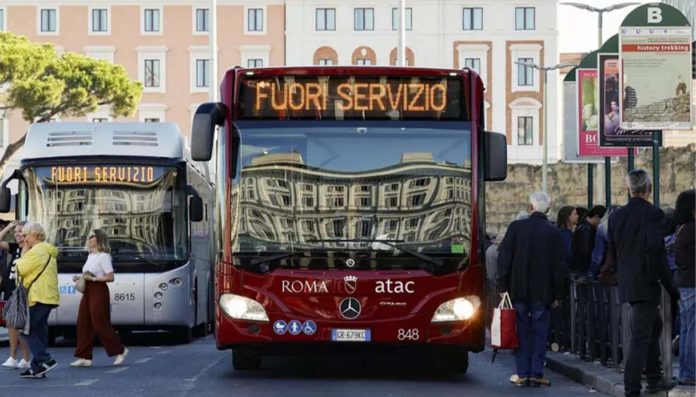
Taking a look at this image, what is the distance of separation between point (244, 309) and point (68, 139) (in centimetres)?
922

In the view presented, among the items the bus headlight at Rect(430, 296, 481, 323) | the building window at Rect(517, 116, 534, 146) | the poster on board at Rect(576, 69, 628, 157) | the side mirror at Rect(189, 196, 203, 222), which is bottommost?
the bus headlight at Rect(430, 296, 481, 323)

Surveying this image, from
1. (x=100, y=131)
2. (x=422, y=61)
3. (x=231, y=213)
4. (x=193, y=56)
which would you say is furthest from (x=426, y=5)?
(x=231, y=213)

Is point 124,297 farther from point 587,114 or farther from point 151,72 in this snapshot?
point 151,72

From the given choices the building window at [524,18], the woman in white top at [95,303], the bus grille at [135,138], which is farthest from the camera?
the building window at [524,18]

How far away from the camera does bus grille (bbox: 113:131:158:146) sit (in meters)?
24.8

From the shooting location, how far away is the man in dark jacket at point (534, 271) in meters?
15.8

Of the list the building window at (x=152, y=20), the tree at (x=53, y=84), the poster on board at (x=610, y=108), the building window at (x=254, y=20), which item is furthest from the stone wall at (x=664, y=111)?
the building window at (x=152, y=20)

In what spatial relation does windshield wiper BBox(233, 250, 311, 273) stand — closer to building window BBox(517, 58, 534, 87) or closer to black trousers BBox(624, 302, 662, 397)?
black trousers BBox(624, 302, 662, 397)

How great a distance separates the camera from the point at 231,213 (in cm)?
1612

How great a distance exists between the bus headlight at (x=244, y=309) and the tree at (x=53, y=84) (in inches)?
2525

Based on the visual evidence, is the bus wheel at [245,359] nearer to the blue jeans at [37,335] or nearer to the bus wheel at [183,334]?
the blue jeans at [37,335]

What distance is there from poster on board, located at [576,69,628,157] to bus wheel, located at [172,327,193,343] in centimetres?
670

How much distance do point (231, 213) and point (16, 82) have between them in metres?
66.8

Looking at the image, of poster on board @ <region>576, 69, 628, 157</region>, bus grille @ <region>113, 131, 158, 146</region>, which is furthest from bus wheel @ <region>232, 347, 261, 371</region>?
poster on board @ <region>576, 69, 628, 157</region>
